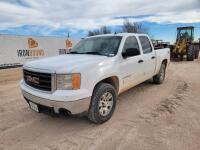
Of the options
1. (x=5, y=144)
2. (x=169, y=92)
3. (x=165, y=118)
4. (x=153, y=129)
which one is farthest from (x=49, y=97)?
(x=169, y=92)

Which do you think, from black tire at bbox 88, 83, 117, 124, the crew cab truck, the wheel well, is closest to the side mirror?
the crew cab truck

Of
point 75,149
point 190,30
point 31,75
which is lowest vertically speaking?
point 75,149

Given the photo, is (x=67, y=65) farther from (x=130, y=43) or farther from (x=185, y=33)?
(x=185, y=33)

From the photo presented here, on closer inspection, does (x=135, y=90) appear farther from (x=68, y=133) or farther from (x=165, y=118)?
(x=68, y=133)

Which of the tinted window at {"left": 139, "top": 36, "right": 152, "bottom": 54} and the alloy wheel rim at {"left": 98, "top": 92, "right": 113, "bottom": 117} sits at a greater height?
the tinted window at {"left": 139, "top": 36, "right": 152, "bottom": 54}

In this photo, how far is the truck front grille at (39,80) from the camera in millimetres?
3862

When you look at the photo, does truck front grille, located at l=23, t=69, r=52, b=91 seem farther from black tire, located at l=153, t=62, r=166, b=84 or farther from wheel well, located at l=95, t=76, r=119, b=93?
black tire, located at l=153, t=62, r=166, b=84

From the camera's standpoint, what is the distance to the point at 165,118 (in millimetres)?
4586

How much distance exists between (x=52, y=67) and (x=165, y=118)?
8.66ft

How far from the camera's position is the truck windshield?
4.95 meters

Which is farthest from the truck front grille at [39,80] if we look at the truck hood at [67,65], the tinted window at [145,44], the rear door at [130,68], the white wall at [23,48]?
the white wall at [23,48]

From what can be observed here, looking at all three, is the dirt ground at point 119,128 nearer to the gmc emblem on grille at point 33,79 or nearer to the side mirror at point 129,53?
the gmc emblem on grille at point 33,79

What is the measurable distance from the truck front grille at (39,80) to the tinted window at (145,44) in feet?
10.7

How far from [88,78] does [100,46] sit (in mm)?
1570
